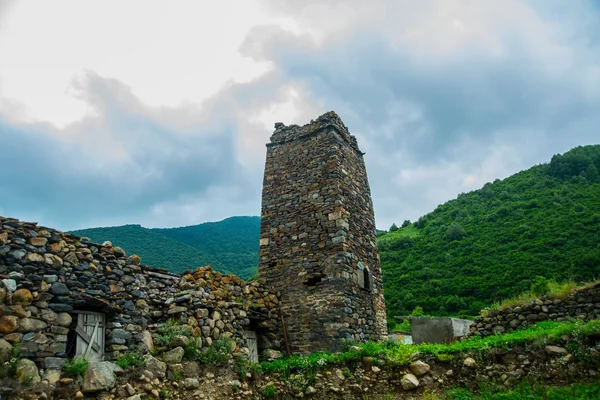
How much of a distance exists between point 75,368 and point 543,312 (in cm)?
958

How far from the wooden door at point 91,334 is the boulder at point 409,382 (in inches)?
211

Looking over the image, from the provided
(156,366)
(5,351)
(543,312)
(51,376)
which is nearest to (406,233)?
(543,312)

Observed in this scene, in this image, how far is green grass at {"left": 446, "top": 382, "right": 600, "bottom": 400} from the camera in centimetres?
566

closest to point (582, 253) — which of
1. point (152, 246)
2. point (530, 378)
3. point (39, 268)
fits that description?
point (530, 378)

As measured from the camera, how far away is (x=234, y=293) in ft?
31.4

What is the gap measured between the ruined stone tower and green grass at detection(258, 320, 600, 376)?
1.67m

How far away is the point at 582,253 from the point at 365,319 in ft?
74.2

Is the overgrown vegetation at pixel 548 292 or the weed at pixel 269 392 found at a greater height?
the overgrown vegetation at pixel 548 292

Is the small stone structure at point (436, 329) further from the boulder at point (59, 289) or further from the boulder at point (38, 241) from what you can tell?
the boulder at point (38, 241)

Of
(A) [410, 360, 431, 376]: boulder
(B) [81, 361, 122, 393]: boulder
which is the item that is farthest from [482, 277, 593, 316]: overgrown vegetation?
(B) [81, 361, 122, 393]: boulder

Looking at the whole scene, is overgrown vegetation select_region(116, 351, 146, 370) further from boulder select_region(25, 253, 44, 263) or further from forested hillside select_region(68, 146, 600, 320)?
forested hillside select_region(68, 146, 600, 320)

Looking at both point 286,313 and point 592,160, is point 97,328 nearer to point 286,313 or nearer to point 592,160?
point 286,313

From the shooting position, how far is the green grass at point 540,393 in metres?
5.66

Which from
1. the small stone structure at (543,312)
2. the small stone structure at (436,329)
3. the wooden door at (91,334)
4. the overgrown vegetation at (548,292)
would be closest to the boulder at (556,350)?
the small stone structure at (543,312)
